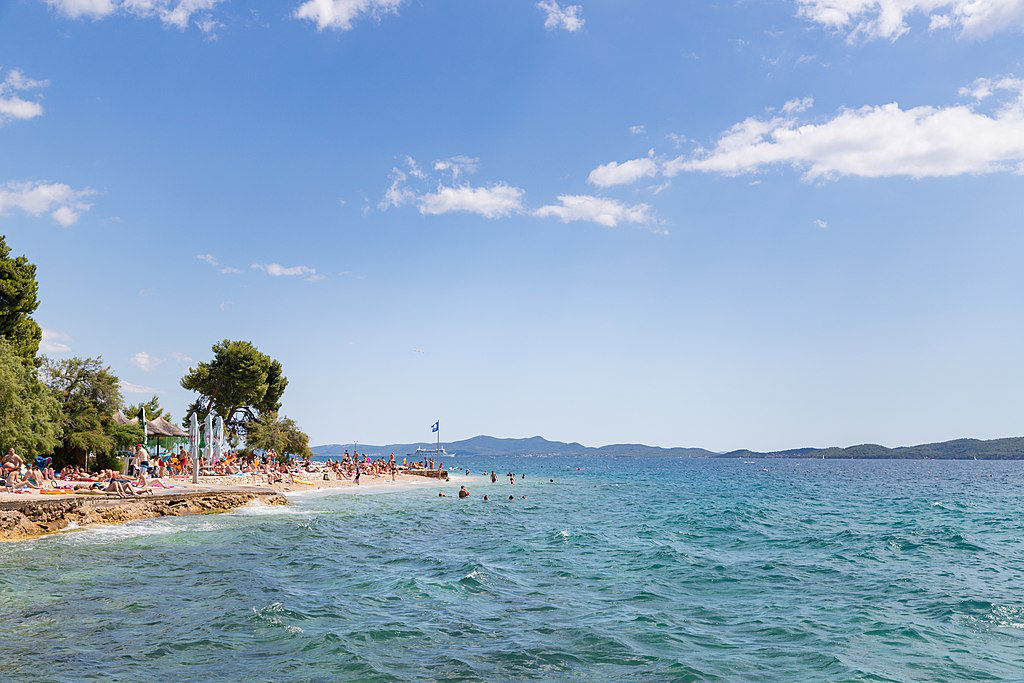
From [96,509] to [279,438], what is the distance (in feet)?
108

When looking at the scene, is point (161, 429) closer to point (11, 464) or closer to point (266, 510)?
point (11, 464)

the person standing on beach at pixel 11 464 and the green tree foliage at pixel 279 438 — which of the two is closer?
the person standing on beach at pixel 11 464

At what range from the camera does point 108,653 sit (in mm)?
10898

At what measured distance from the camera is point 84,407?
3941cm

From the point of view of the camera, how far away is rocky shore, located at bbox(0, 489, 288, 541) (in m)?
22.2

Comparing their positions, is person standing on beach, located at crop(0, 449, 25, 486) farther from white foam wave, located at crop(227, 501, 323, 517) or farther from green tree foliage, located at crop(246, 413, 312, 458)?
green tree foliage, located at crop(246, 413, 312, 458)

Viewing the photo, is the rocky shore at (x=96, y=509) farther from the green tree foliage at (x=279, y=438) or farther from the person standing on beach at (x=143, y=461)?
the green tree foliage at (x=279, y=438)

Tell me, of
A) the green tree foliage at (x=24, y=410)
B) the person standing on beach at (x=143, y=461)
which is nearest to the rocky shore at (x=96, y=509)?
the person standing on beach at (x=143, y=461)

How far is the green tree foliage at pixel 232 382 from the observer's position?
60344 millimetres

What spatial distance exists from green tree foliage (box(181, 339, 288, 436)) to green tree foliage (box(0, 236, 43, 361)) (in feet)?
66.0

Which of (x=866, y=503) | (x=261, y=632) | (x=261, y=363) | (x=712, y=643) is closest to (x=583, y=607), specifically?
(x=712, y=643)

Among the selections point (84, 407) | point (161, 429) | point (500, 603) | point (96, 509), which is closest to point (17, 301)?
point (84, 407)

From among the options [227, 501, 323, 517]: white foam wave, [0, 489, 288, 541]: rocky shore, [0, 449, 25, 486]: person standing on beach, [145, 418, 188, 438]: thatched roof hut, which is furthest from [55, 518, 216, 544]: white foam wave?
[145, 418, 188, 438]: thatched roof hut

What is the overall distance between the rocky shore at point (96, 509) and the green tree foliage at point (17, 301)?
51.5 ft
